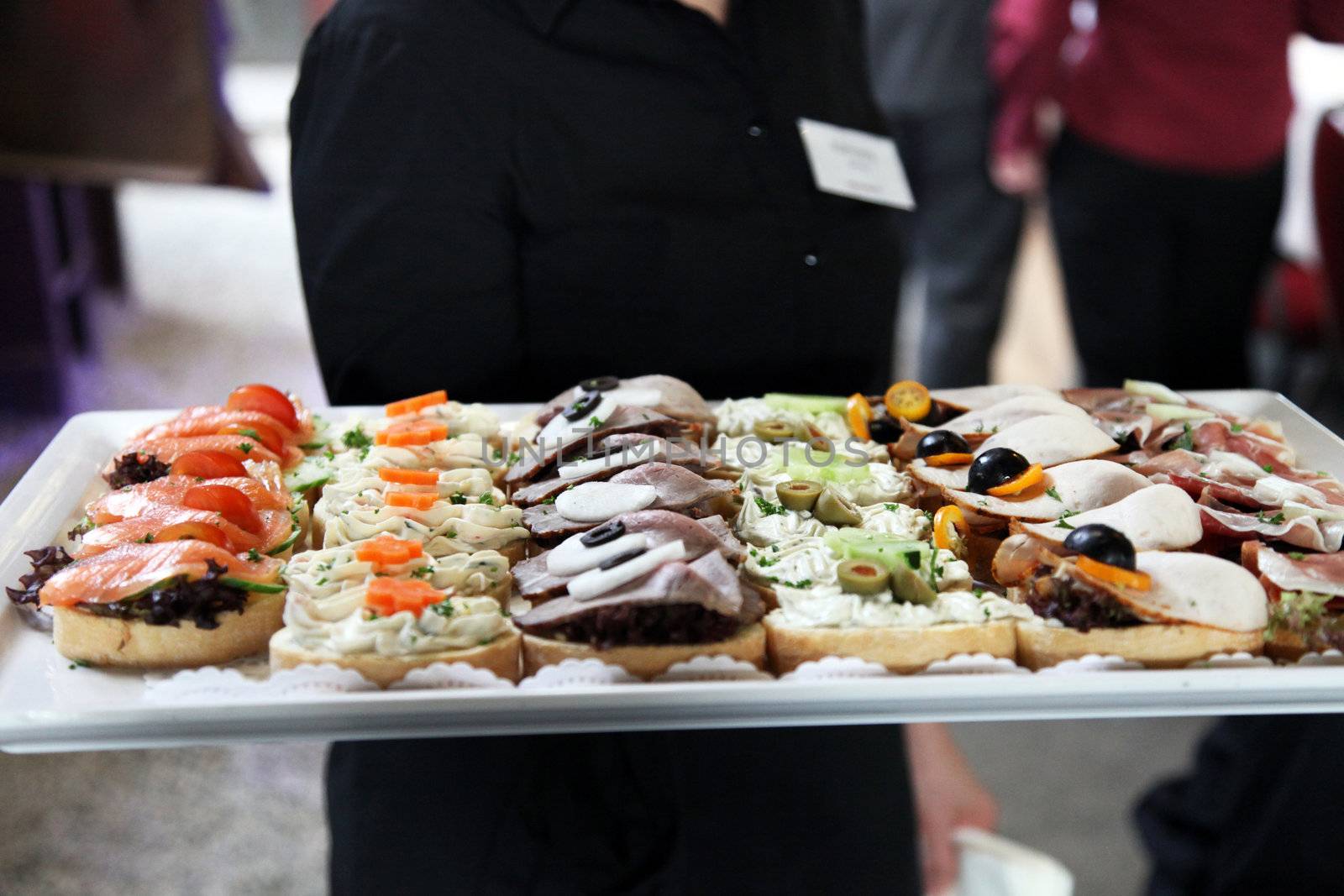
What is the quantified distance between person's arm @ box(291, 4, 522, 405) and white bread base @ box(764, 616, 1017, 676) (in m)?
0.95

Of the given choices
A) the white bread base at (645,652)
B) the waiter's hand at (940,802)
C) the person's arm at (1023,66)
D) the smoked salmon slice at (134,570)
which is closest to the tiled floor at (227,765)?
the smoked salmon slice at (134,570)

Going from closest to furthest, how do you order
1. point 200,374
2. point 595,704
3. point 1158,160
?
point 595,704
point 200,374
point 1158,160

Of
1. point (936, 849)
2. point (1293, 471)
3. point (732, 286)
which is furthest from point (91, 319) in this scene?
point (1293, 471)

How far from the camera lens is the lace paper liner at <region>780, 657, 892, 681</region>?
1.56 metres

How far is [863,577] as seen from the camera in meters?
1.67

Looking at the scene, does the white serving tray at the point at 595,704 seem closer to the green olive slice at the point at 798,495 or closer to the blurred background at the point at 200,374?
the green olive slice at the point at 798,495

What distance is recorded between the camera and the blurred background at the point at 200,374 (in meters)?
2.17

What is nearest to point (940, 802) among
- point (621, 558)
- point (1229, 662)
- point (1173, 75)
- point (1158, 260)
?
point (1229, 662)

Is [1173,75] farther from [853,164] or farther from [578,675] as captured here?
[578,675]

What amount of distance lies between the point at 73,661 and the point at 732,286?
4.36 ft

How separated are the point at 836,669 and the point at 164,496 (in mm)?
966

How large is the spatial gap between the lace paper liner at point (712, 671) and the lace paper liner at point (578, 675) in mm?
56

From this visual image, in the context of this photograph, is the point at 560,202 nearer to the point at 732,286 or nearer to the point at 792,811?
the point at 732,286

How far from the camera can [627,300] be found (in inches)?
92.5
